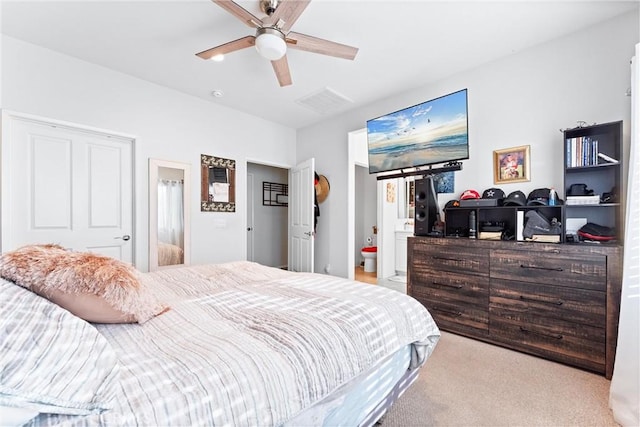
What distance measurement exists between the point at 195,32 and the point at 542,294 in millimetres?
3567

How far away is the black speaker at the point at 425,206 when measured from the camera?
296 cm

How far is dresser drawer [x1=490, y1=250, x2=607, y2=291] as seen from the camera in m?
2.00

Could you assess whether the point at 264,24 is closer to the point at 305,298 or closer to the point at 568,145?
the point at 305,298

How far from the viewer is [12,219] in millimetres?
2465

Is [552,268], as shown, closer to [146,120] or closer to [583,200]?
[583,200]

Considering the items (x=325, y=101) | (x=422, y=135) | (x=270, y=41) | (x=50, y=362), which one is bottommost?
(x=50, y=362)

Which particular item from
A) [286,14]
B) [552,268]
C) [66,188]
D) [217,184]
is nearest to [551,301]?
[552,268]

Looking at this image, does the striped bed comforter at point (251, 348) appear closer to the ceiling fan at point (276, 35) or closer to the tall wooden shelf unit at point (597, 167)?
the ceiling fan at point (276, 35)

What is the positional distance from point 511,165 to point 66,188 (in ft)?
14.2

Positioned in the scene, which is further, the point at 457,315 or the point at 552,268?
the point at 457,315

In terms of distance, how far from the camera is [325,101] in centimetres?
367

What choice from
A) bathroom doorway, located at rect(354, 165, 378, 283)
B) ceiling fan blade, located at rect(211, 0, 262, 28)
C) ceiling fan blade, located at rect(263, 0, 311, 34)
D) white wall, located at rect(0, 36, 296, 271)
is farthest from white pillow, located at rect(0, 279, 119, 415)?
bathroom doorway, located at rect(354, 165, 378, 283)

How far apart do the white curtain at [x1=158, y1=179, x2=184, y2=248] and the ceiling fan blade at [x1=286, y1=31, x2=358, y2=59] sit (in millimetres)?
2232

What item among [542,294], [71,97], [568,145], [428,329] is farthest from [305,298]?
[71,97]
